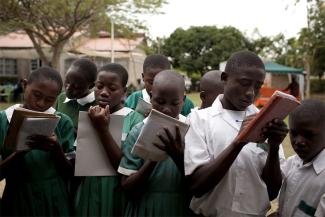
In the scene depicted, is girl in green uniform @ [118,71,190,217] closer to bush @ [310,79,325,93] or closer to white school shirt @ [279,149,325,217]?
white school shirt @ [279,149,325,217]

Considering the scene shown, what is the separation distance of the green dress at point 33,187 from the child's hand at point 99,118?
31 centimetres

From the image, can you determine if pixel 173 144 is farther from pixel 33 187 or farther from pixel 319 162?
pixel 33 187

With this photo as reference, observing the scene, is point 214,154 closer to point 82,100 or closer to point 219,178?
point 219,178

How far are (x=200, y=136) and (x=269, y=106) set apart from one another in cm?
35

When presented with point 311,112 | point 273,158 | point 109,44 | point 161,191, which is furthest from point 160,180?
point 109,44

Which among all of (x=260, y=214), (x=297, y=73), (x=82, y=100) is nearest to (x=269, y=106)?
(x=260, y=214)

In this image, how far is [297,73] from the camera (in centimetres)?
1983

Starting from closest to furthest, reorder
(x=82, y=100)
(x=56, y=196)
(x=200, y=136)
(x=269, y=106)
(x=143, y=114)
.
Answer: (x=269, y=106)
(x=200, y=136)
(x=56, y=196)
(x=143, y=114)
(x=82, y=100)

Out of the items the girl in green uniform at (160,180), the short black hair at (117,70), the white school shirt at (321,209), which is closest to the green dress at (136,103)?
the short black hair at (117,70)

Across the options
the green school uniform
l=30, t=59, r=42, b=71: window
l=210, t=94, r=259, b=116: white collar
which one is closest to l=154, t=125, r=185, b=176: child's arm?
l=210, t=94, r=259, b=116: white collar

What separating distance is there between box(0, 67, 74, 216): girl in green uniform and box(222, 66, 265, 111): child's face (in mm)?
857

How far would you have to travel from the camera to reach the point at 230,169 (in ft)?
5.70

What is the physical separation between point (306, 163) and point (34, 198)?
4.28 ft

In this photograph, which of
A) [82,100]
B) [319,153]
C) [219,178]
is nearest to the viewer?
[219,178]
